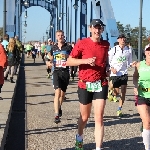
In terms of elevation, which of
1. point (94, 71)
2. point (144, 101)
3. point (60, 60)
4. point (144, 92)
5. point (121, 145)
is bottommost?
point (121, 145)

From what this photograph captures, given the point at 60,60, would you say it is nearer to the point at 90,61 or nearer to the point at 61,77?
the point at 61,77

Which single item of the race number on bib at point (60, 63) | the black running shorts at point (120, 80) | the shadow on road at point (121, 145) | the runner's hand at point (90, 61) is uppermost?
the runner's hand at point (90, 61)

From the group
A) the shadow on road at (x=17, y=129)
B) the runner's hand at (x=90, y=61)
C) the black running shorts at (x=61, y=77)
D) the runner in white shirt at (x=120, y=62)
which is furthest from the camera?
the runner in white shirt at (x=120, y=62)

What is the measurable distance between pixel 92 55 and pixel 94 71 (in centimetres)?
23

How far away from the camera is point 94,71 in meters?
6.06

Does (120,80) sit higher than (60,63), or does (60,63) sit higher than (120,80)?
(60,63)

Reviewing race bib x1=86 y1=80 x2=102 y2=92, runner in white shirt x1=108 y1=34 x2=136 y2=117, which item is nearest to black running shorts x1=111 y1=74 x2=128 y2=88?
runner in white shirt x1=108 y1=34 x2=136 y2=117

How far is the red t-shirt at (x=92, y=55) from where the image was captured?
601 centimetres

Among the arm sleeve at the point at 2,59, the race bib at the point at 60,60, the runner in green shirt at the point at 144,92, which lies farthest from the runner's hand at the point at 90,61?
the race bib at the point at 60,60

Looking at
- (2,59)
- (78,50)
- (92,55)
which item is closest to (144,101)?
(92,55)

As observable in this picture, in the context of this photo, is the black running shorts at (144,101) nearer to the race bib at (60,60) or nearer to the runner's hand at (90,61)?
the runner's hand at (90,61)

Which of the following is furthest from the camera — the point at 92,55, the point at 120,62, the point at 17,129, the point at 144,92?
the point at 120,62

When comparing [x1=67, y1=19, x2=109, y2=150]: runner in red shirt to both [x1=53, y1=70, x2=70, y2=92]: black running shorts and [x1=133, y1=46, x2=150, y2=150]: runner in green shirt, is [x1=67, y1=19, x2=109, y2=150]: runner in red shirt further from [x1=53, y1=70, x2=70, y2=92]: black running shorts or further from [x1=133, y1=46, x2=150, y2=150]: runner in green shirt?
[x1=53, y1=70, x2=70, y2=92]: black running shorts

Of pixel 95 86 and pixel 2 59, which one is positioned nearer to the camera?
pixel 95 86
